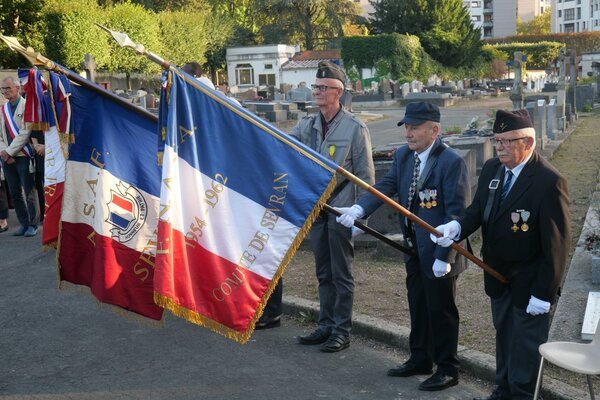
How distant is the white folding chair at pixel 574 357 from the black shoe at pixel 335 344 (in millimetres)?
2011

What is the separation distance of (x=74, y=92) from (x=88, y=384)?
6.97 feet

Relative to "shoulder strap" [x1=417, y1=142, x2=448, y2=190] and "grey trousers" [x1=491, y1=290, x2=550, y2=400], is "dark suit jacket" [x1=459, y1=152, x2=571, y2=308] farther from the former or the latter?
"shoulder strap" [x1=417, y1=142, x2=448, y2=190]

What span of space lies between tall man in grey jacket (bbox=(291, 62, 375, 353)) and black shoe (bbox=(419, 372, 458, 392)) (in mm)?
980

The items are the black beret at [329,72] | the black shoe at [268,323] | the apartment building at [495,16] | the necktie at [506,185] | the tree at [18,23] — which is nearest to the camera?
the necktie at [506,185]

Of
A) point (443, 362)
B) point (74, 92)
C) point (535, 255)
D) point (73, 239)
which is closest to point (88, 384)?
point (73, 239)

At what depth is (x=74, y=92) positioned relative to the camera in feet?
18.7

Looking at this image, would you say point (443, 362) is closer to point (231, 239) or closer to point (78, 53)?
point (231, 239)

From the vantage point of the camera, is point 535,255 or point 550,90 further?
point 550,90

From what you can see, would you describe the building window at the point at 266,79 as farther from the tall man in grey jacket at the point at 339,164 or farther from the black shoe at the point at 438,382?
the black shoe at the point at 438,382

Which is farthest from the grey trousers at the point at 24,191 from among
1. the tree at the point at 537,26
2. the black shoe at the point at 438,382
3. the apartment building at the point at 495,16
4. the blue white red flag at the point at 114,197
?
the apartment building at the point at 495,16

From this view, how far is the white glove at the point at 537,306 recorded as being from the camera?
4.30 meters

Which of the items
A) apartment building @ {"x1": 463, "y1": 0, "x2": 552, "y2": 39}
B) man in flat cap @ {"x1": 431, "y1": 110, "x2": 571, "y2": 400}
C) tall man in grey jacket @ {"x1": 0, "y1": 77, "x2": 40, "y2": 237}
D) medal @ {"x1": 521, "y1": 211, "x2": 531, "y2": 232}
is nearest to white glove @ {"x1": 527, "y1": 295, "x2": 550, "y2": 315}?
man in flat cap @ {"x1": 431, "y1": 110, "x2": 571, "y2": 400}

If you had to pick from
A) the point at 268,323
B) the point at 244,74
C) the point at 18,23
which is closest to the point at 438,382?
the point at 268,323

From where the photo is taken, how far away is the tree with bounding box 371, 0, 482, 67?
6209 centimetres
